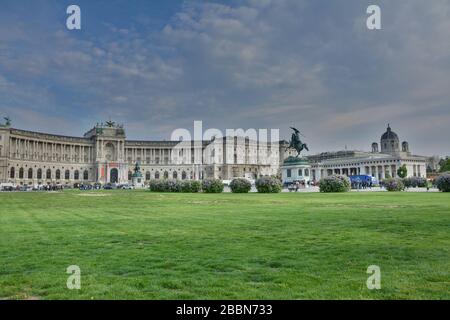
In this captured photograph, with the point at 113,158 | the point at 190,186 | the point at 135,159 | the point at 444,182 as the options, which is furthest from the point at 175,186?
the point at 135,159

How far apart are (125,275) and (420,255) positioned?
6117 mm

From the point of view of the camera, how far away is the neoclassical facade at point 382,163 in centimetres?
13150

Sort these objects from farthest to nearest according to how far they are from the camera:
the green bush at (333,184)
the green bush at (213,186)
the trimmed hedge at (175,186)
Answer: the trimmed hedge at (175,186)
the green bush at (213,186)
the green bush at (333,184)

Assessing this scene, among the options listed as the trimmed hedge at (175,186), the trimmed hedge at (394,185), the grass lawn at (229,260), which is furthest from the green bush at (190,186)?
the grass lawn at (229,260)

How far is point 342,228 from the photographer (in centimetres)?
1226

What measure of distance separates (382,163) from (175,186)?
10238 centimetres

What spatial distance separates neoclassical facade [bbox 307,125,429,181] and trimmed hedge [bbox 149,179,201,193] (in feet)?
237

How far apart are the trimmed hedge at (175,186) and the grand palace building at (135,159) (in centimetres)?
6907

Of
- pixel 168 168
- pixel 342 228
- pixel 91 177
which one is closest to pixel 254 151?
pixel 168 168

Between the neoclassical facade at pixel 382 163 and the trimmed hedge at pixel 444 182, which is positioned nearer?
the trimmed hedge at pixel 444 182

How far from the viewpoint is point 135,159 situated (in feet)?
461

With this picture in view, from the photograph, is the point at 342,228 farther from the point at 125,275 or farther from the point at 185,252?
the point at 125,275

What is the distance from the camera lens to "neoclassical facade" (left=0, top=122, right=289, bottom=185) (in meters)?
110

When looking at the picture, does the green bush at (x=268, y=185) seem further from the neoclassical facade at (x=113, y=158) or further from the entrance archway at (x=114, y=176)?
the entrance archway at (x=114, y=176)
